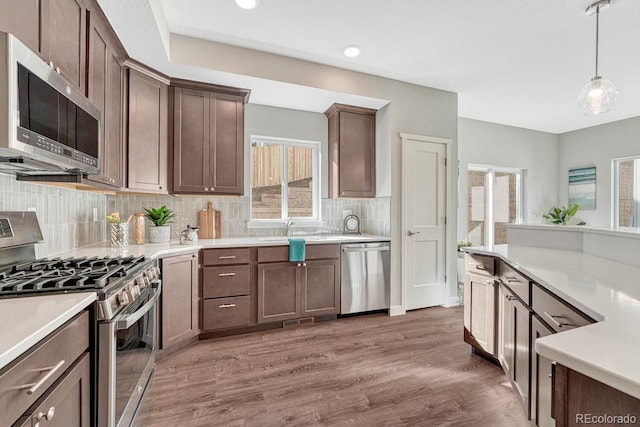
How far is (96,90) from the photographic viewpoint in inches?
81.6

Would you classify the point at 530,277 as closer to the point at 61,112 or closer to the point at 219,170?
the point at 61,112

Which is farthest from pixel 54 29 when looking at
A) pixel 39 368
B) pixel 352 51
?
pixel 352 51

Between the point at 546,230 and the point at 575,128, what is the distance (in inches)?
187

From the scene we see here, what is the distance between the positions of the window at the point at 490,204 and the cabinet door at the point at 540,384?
397cm

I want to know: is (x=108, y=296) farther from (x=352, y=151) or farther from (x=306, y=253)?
(x=352, y=151)

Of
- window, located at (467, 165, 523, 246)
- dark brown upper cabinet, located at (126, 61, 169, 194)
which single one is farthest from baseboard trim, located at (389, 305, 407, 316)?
dark brown upper cabinet, located at (126, 61, 169, 194)

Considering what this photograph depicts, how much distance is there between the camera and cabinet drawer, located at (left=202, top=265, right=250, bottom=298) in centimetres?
286

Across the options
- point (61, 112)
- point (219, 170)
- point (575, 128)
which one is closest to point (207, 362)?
point (219, 170)

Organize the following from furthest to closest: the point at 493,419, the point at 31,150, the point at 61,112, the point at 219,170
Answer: the point at 219,170
the point at 493,419
the point at 61,112
the point at 31,150

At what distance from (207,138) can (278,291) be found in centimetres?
169

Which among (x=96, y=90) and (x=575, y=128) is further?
(x=575, y=128)

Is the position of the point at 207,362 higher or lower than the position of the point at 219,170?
lower

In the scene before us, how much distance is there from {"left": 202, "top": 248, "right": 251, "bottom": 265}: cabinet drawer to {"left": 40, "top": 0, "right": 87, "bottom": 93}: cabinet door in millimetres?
1561

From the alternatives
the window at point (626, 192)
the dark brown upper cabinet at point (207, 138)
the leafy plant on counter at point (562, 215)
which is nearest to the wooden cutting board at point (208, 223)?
the dark brown upper cabinet at point (207, 138)
